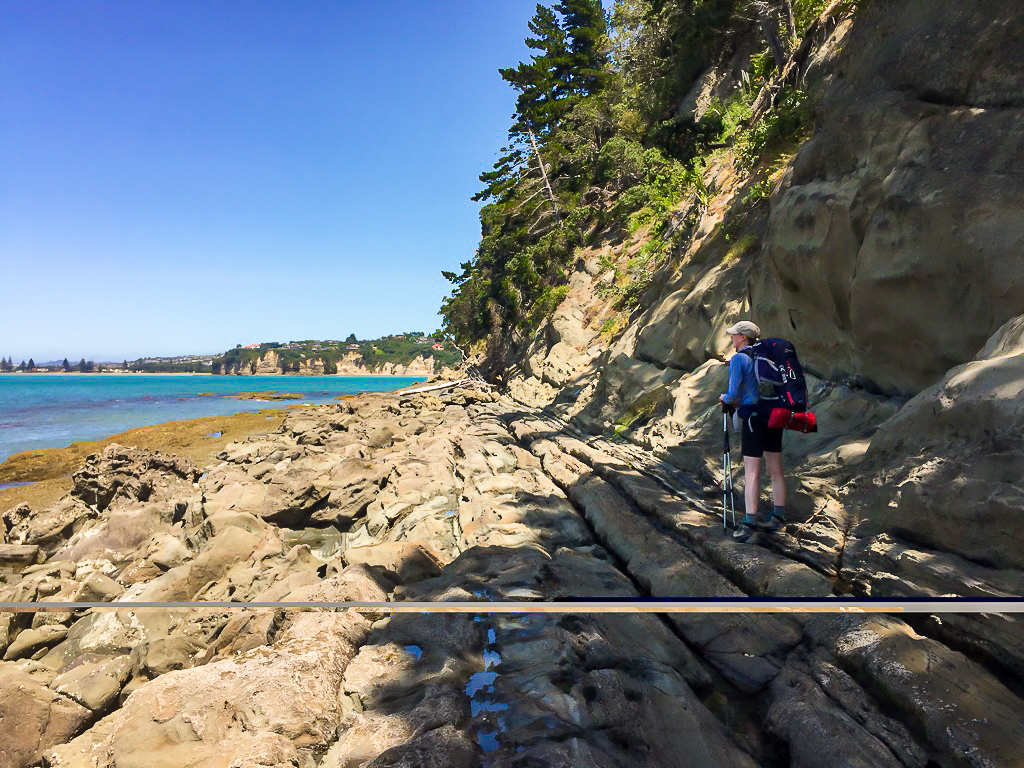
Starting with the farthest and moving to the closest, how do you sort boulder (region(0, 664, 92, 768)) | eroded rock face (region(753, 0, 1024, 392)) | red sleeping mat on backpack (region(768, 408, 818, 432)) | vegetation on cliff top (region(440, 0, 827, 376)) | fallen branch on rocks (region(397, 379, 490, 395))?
fallen branch on rocks (region(397, 379, 490, 395)) < vegetation on cliff top (region(440, 0, 827, 376)) < red sleeping mat on backpack (region(768, 408, 818, 432)) < eroded rock face (region(753, 0, 1024, 392)) < boulder (region(0, 664, 92, 768))

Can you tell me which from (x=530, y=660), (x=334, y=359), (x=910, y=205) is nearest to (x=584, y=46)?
(x=910, y=205)

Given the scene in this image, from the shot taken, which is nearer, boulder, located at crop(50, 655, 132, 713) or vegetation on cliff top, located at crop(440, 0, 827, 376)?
boulder, located at crop(50, 655, 132, 713)

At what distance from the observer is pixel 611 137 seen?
25.7 m

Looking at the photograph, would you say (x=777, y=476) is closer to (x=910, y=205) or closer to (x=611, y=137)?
(x=910, y=205)

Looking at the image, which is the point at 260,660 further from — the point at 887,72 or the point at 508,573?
the point at 887,72

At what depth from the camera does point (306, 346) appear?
648ft

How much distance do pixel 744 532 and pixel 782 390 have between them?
4.57ft

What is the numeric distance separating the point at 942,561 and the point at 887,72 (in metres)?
5.92

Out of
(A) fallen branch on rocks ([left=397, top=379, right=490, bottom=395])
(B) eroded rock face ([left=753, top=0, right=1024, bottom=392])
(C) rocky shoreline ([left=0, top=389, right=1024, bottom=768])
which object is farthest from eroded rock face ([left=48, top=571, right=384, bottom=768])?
(A) fallen branch on rocks ([left=397, top=379, right=490, bottom=395])

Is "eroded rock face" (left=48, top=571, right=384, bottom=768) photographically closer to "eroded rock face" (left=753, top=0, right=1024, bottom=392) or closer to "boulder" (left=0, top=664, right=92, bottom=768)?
"boulder" (left=0, top=664, right=92, bottom=768)

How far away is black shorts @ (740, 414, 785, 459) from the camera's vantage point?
5.02m

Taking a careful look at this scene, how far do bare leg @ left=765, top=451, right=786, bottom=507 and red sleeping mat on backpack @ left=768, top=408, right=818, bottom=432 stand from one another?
1.08ft

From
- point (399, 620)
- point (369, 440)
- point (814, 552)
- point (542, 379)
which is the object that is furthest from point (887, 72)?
point (542, 379)

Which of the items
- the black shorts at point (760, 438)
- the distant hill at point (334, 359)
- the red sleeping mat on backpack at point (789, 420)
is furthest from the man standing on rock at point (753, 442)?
the distant hill at point (334, 359)
